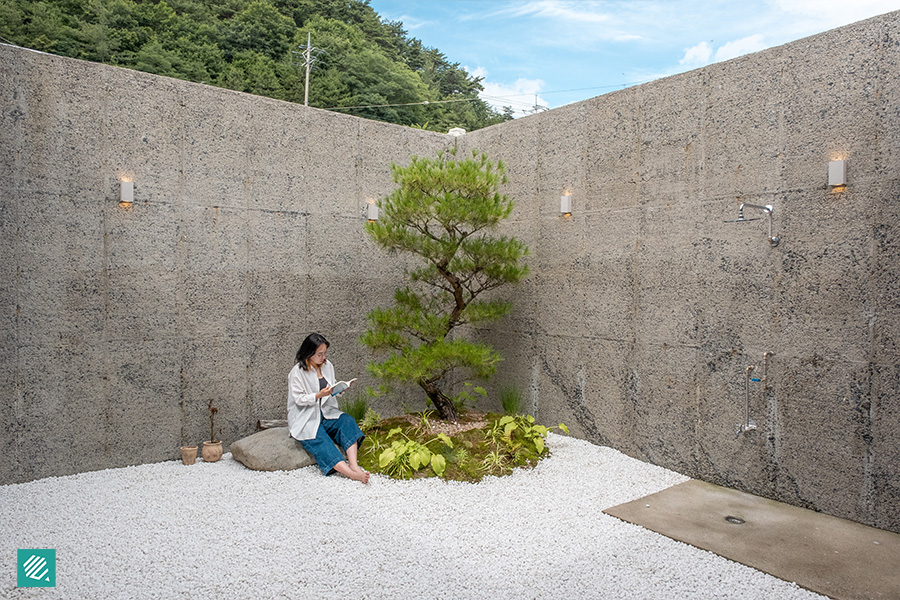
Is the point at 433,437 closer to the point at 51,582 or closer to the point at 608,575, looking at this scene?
the point at 608,575

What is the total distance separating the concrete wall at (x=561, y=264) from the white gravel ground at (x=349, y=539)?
1.82 ft

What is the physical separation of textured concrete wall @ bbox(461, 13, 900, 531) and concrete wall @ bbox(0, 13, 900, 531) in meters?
0.01

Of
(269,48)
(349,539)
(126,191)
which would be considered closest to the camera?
(349,539)

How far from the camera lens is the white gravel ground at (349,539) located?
231cm

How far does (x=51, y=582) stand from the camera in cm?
229

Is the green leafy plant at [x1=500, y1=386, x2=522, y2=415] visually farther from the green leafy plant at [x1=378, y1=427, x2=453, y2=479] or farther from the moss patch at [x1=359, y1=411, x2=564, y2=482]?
the green leafy plant at [x1=378, y1=427, x2=453, y2=479]

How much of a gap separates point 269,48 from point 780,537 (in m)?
16.4

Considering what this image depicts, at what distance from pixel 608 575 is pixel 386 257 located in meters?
3.17

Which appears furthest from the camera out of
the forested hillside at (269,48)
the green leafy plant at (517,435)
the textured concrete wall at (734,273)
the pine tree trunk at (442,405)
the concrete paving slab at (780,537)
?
the forested hillside at (269,48)

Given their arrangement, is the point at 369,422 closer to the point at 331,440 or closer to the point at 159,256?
the point at 331,440

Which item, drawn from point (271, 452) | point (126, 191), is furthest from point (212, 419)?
point (126, 191)

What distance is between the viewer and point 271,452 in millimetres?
3777

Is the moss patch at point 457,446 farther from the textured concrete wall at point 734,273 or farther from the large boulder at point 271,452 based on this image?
the textured concrete wall at point 734,273

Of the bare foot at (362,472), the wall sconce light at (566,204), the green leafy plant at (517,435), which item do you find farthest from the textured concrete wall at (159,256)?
the wall sconce light at (566,204)
